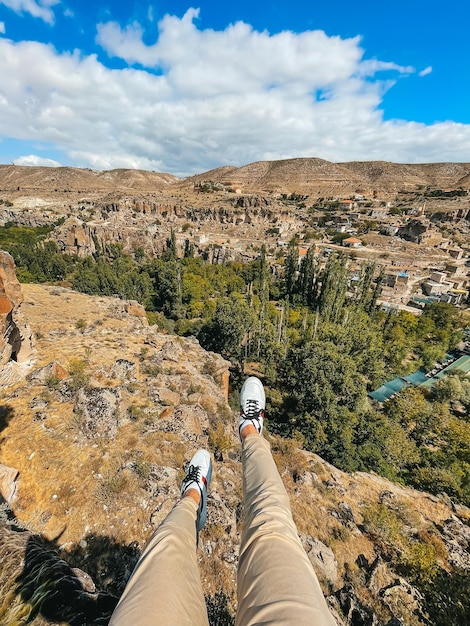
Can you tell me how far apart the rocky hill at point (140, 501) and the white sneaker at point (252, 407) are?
9.72ft

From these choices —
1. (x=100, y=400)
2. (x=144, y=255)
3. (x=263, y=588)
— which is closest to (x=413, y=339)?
(x=100, y=400)

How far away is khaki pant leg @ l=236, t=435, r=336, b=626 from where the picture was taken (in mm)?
2006

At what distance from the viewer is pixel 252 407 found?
5508mm

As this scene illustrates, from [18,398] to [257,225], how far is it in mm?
76450

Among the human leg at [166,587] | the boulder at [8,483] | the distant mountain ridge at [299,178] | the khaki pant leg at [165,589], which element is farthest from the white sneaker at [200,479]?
the distant mountain ridge at [299,178]

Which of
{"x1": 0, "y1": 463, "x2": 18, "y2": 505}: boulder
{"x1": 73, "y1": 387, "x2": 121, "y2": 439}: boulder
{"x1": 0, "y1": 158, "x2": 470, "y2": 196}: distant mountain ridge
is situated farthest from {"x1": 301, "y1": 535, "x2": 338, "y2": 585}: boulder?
{"x1": 0, "y1": 158, "x2": 470, "y2": 196}: distant mountain ridge

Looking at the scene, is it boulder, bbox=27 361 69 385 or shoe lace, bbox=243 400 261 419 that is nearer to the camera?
shoe lace, bbox=243 400 261 419

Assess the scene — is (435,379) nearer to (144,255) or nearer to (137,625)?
(137,625)

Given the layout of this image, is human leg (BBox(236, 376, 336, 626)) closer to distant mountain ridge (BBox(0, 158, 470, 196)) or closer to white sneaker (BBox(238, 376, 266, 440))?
white sneaker (BBox(238, 376, 266, 440))

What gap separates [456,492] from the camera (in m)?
14.7

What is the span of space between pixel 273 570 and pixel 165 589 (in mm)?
939

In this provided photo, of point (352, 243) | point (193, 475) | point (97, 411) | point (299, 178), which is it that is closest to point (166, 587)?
point (193, 475)

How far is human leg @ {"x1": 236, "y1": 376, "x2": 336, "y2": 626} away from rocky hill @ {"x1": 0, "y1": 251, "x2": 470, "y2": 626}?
6.02ft

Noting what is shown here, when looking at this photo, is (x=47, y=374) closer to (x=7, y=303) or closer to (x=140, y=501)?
(x=7, y=303)
